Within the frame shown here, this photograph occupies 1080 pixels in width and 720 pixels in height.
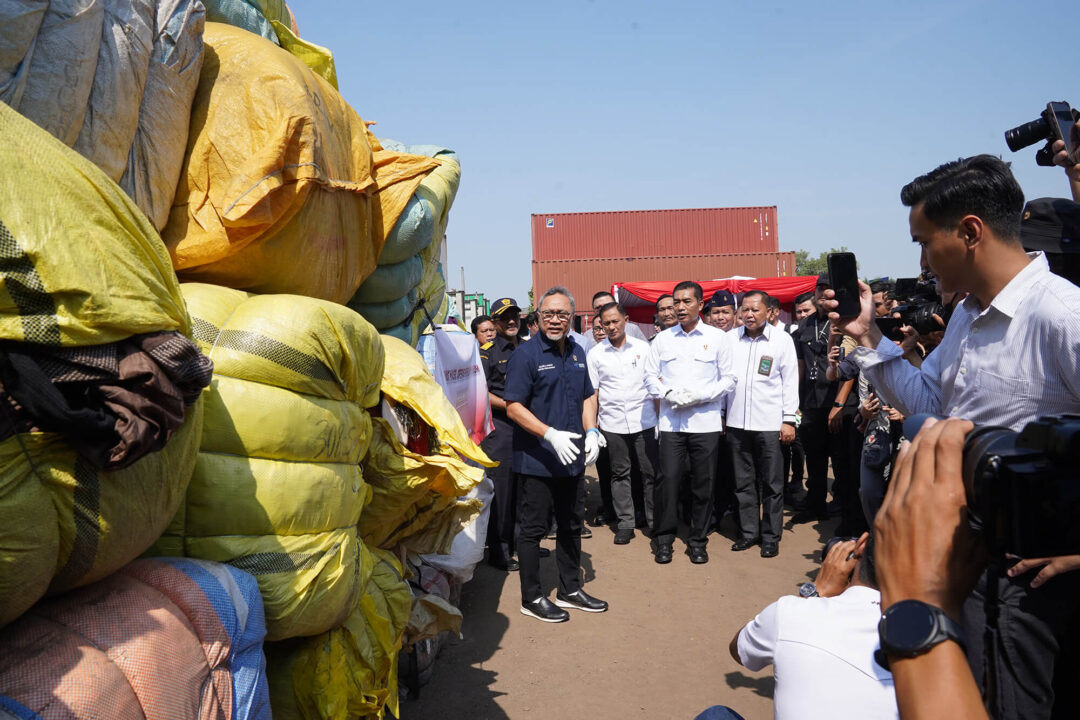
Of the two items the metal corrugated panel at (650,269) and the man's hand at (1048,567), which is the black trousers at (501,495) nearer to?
the man's hand at (1048,567)

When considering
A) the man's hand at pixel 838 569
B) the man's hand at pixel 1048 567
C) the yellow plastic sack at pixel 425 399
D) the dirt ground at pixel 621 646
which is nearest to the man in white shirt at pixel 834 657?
the man's hand at pixel 838 569

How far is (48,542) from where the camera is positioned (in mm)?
1155

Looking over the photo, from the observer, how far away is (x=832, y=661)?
1509 mm

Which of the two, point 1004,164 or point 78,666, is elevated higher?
point 1004,164

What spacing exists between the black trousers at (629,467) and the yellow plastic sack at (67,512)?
5030 millimetres

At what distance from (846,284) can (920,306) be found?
873 millimetres

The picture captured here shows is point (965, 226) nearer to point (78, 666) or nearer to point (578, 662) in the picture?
point (78, 666)

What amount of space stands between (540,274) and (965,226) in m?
23.1

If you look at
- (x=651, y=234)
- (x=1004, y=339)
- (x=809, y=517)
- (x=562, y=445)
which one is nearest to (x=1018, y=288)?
(x=1004, y=339)

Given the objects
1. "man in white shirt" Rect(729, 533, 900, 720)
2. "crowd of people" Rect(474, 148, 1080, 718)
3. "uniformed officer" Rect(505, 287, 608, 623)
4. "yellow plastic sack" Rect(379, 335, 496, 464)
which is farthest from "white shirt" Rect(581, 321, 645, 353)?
"man in white shirt" Rect(729, 533, 900, 720)

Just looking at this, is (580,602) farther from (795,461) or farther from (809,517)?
(795,461)

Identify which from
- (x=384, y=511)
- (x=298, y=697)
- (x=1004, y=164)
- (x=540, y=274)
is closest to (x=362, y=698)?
(x=298, y=697)

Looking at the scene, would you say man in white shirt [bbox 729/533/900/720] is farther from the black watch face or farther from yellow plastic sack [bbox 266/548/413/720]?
yellow plastic sack [bbox 266/548/413/720]

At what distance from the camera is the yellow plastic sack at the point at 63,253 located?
1089 millimetres
